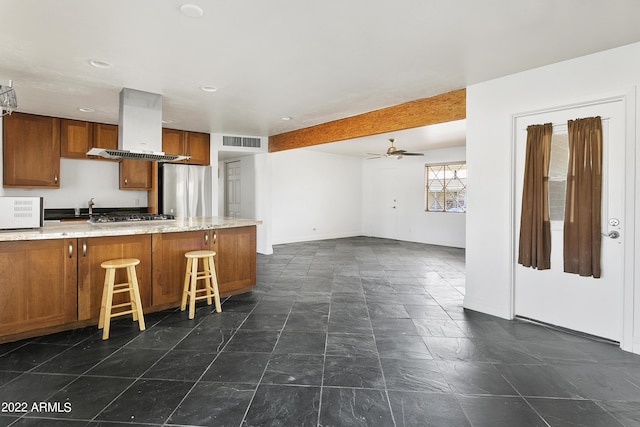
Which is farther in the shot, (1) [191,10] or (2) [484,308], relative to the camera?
(2) [484,308]

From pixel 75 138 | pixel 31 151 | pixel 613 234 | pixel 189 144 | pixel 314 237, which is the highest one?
pixel 189 144

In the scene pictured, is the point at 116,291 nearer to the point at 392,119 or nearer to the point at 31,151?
the point at 31,151

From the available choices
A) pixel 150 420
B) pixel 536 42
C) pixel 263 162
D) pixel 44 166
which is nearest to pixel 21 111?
pixel 44 166

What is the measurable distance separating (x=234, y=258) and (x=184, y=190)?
2258 millimetres

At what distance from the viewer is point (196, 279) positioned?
3.29m

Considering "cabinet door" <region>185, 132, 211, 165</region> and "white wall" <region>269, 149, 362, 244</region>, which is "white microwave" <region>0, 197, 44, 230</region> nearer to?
"cabinet door" <region>185, 132, 211, 165</region>

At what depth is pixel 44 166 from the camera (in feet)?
15.0

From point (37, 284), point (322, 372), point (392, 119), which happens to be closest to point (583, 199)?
point (392, 119)

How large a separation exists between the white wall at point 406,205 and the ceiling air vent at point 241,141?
14.0 feet

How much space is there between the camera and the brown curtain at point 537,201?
2973 millimetres

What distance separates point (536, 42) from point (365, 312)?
9.27 feet

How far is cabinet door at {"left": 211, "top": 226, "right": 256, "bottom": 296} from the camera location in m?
3.79

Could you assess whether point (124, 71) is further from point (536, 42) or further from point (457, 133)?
point (457, 133)

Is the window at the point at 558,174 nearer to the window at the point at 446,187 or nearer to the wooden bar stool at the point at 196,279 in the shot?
the wooden bar stool at the point at 196,279
